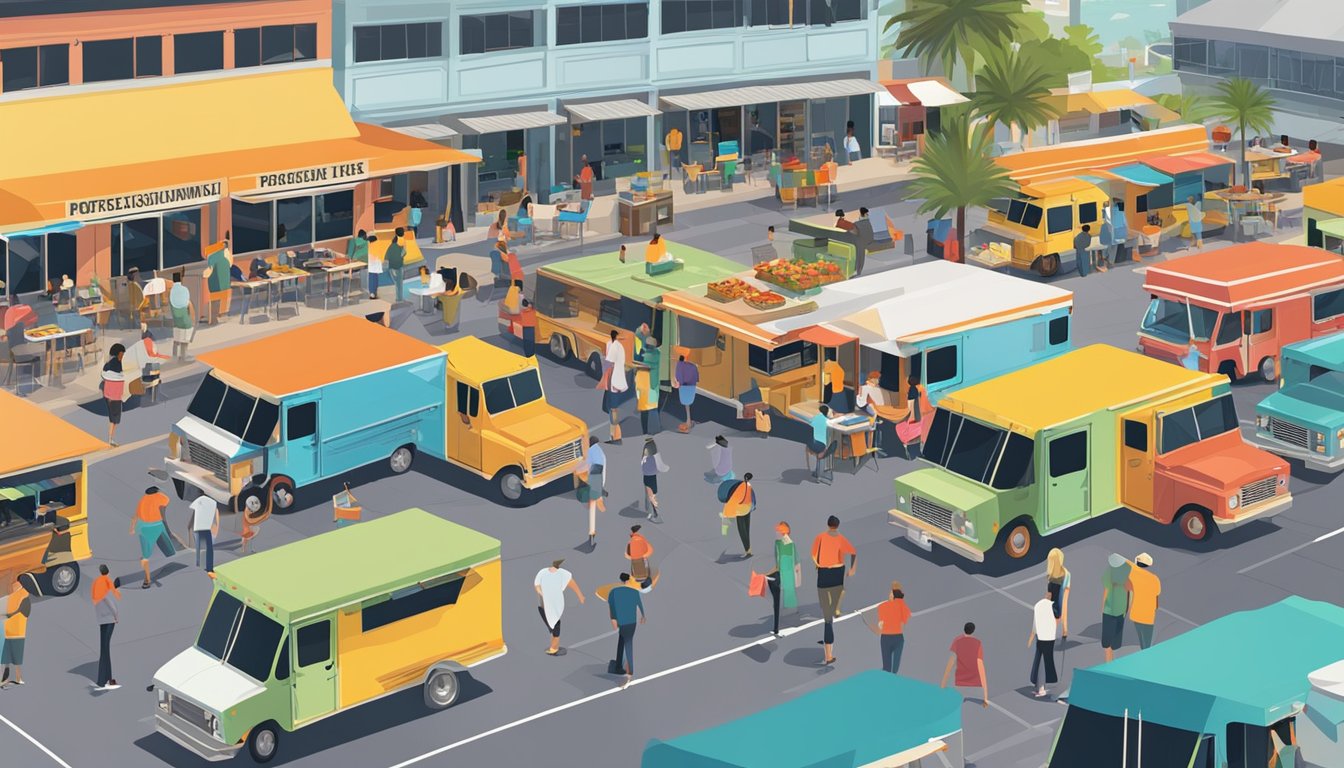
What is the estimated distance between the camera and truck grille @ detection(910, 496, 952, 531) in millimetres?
30938

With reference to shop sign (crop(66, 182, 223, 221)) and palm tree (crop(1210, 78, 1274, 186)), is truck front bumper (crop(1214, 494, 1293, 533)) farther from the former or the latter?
palm tree (crop(1210, 78, 1274, 186))

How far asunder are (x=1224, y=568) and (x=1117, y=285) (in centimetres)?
1620

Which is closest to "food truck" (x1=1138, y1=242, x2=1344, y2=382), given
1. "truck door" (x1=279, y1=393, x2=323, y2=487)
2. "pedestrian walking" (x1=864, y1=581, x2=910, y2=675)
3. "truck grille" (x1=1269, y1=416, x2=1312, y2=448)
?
"truck grille" (x1=1269, y1=416, x2=1312, y2=448)

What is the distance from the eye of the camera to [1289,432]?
3466 cm

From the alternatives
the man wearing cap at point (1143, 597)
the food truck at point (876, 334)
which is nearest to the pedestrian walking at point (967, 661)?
the man wearing cap at point (1143, 597)

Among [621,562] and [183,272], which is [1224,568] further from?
[183,272]

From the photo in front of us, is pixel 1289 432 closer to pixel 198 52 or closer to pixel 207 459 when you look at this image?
pixel 207 459

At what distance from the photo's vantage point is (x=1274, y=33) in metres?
65.2

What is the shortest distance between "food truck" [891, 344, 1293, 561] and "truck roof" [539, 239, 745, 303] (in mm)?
8490

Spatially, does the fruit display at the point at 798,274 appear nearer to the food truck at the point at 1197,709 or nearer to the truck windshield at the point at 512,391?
the truck windshield at the point at 512,391

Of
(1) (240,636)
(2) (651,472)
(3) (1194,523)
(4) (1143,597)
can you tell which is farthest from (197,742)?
(3) (1194,523)

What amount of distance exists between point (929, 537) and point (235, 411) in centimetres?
1117

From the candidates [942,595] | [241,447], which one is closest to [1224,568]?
[942,595]

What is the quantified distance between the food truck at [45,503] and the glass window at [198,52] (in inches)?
688
